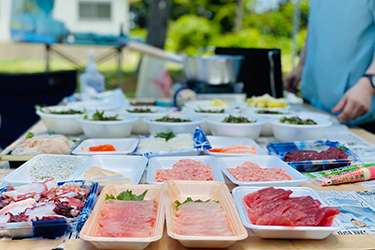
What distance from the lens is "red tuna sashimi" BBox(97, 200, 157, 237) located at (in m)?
1.04

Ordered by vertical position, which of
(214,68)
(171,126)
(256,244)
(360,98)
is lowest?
(256,244)

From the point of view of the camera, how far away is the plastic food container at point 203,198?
100 centimetres

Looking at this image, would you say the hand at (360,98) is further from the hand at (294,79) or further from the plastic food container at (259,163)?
the hand at (294,79)

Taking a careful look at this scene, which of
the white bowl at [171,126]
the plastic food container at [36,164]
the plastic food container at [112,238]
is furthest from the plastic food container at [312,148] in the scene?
the plastic food container at [36,164]

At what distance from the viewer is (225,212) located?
1.16 metres

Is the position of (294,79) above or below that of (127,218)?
above

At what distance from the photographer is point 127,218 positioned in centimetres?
110

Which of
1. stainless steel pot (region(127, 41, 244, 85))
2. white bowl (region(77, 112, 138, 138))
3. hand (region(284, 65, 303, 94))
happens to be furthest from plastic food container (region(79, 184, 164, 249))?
hand (region(284, 65, 303, 94))

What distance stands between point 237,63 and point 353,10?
3.01 ft

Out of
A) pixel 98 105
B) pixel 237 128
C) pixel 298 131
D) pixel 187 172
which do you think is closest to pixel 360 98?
pixel 298 131

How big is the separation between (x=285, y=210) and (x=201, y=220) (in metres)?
0.27

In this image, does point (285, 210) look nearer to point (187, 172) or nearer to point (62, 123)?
point (187, 172)

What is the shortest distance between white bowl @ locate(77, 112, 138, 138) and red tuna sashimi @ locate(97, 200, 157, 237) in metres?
0.95

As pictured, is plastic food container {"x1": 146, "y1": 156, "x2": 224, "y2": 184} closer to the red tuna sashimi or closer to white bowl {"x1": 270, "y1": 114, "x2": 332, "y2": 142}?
the red tuna sashimi
